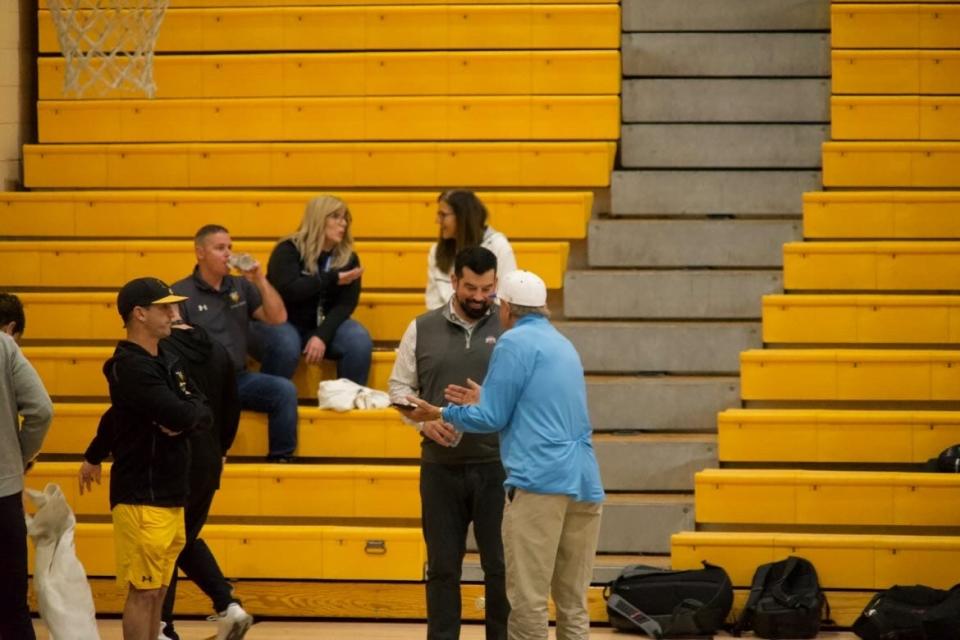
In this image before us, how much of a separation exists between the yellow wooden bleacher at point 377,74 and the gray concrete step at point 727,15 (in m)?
0.42

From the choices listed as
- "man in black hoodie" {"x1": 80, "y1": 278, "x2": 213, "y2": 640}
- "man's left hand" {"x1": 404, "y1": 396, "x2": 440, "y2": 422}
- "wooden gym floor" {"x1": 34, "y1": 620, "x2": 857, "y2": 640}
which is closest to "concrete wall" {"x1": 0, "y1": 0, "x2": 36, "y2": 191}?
"wooden gym floor" {"x1": 34, "y1": 620, "x2": 857, "y2": 640}

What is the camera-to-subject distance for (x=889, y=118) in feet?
28.5

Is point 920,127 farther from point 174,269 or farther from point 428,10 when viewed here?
point 174,269

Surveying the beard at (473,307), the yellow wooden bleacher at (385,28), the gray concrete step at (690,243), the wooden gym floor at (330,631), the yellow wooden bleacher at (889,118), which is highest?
the yellow wooden bleacher at (385,28)

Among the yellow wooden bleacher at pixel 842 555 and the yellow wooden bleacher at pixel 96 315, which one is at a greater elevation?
the yellow wooden bleacher at pixel 96 315

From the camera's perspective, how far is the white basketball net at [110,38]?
697 cm

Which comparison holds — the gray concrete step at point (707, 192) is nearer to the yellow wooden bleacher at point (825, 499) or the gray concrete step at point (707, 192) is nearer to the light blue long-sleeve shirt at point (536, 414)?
the yellow wooden bleacher at point (825, 499)

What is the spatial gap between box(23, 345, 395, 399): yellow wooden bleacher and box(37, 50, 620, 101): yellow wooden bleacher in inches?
75.6

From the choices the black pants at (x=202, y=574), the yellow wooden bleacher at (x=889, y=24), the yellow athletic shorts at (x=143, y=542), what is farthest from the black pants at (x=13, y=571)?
the yellow wooden bleacher at (x=889, y=24)

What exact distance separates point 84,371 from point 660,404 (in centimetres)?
270

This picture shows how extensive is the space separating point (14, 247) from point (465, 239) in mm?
2566

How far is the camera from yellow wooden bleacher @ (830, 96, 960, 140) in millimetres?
8617

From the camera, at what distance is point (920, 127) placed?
863 centimetres

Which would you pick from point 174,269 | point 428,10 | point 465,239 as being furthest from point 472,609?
point 428,10
